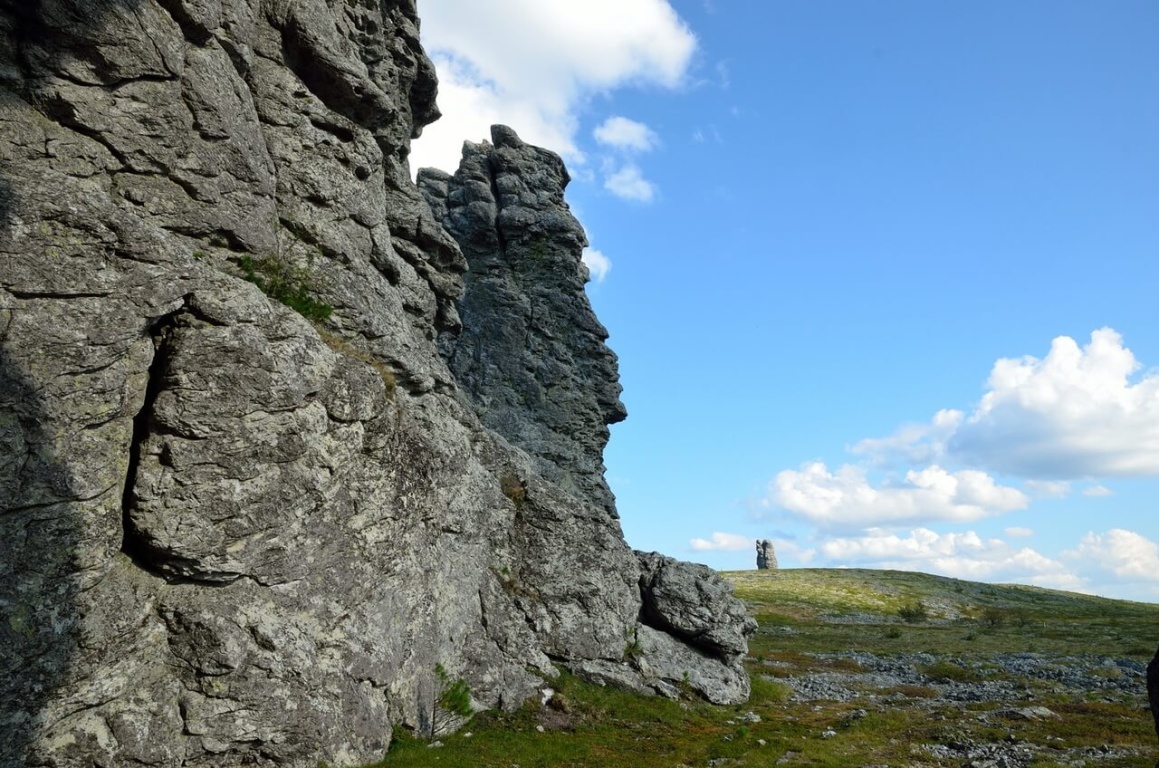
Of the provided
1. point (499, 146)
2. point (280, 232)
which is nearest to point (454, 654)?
point (280, 232)

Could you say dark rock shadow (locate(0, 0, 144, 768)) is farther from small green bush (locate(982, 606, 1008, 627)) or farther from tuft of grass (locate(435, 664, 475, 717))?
small green bush (locate(982, 606, 1008, 627))

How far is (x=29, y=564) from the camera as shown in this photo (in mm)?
19234

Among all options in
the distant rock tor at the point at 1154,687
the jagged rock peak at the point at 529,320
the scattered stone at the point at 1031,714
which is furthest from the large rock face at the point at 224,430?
the jagged rock peak at the point at 529,320

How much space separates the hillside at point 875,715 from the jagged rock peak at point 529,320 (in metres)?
25.5

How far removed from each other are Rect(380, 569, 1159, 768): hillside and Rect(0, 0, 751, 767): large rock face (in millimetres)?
2895

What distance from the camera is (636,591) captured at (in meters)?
47.4

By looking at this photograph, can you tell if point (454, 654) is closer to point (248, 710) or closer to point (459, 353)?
point (248, 710)

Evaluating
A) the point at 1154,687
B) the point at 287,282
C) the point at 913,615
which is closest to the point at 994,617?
the point at 913,615

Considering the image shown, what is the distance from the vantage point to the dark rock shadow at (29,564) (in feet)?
60.5

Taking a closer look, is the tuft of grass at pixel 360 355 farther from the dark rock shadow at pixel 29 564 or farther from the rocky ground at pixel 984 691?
the rocky ground at pixel 984 691

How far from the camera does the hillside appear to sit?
30.7 meters

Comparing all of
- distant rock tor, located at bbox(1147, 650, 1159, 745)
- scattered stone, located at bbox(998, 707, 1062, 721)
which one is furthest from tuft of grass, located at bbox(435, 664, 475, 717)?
scattered stone, located at bbox(998, 707, 1062, 721)

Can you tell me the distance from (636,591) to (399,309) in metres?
23.5

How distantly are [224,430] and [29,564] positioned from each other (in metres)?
6.25
